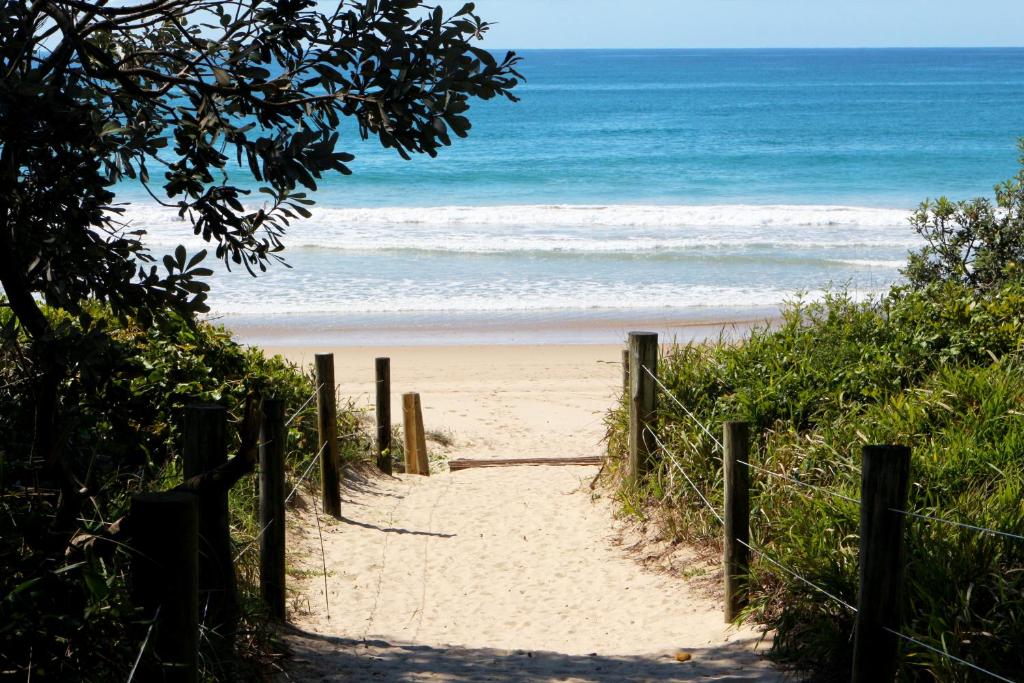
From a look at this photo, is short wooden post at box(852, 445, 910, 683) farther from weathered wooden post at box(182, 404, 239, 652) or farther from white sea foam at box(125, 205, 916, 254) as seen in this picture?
white sea foam at box(125, 205, 916, 254)

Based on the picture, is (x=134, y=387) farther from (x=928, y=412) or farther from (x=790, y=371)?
(x=928, y=412)

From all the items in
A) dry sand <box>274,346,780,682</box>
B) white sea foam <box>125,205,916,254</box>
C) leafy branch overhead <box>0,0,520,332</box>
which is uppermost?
white sea foam <box>125,205,916,254</box>

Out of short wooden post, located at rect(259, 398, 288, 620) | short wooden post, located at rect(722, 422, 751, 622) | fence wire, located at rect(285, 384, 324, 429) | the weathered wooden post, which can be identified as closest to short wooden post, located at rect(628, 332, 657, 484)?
short wooden post, located at rect(722, 422, 751, 622)

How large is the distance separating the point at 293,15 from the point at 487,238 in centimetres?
2495

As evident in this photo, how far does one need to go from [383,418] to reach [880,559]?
6.58 m

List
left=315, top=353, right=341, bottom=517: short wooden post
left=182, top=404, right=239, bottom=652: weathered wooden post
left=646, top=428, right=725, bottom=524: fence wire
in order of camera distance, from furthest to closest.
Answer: left=315, top=353, right=341, bottom=517: short wooden post
left=646, top=428, right=725, bottom=524: fence wire
left=182, top=404, right=239, bottom=652: weathered wooden post

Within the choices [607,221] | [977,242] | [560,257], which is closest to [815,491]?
[977,242]

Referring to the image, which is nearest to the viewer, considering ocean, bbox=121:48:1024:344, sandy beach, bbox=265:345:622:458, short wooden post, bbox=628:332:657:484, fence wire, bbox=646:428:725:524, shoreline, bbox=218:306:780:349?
fence wire, bbox=646:428:725:524

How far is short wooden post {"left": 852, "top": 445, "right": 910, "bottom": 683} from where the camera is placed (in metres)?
3.93

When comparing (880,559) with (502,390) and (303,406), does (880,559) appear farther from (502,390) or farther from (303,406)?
(502,390)

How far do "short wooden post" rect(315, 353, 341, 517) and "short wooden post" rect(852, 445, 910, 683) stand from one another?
5.05 meters

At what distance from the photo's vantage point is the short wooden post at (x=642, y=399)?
803 cm

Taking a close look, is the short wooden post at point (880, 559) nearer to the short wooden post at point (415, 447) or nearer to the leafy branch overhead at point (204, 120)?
the leafy branch overhead at point (204, 120)

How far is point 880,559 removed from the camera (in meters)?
4.00
